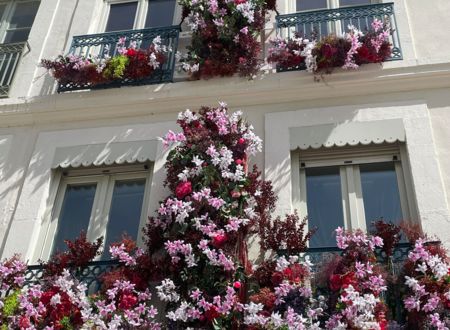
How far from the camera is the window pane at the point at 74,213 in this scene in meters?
5.80

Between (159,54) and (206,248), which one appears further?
(159,54)

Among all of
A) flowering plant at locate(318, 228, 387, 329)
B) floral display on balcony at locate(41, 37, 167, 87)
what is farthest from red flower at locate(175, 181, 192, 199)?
floral display on balcony at locate(41, 37, 167, 87)

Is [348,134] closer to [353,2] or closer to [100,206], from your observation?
[353,2]

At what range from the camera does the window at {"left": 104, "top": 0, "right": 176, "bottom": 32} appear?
24.9ft

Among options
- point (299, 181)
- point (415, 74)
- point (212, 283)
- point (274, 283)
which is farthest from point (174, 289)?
point (415, 74)

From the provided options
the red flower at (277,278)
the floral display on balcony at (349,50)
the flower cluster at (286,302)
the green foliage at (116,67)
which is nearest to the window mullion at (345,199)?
the flower cluster at (286,302)

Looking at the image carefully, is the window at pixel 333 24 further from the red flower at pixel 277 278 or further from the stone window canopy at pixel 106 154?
the red flower at pixel 277 278

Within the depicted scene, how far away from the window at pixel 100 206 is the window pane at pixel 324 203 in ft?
5.28

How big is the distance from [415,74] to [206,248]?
9.40 feet

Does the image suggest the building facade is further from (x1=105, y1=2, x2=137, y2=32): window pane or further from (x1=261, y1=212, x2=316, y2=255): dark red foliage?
(x1=105, y1=2, x2=137, y2=32): window pane

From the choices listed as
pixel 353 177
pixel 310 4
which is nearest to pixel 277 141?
pixel 353 177

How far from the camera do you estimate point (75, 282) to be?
200 inches

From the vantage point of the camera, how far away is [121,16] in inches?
308

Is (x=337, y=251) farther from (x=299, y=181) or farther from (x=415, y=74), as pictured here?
(x=415, y=74)
